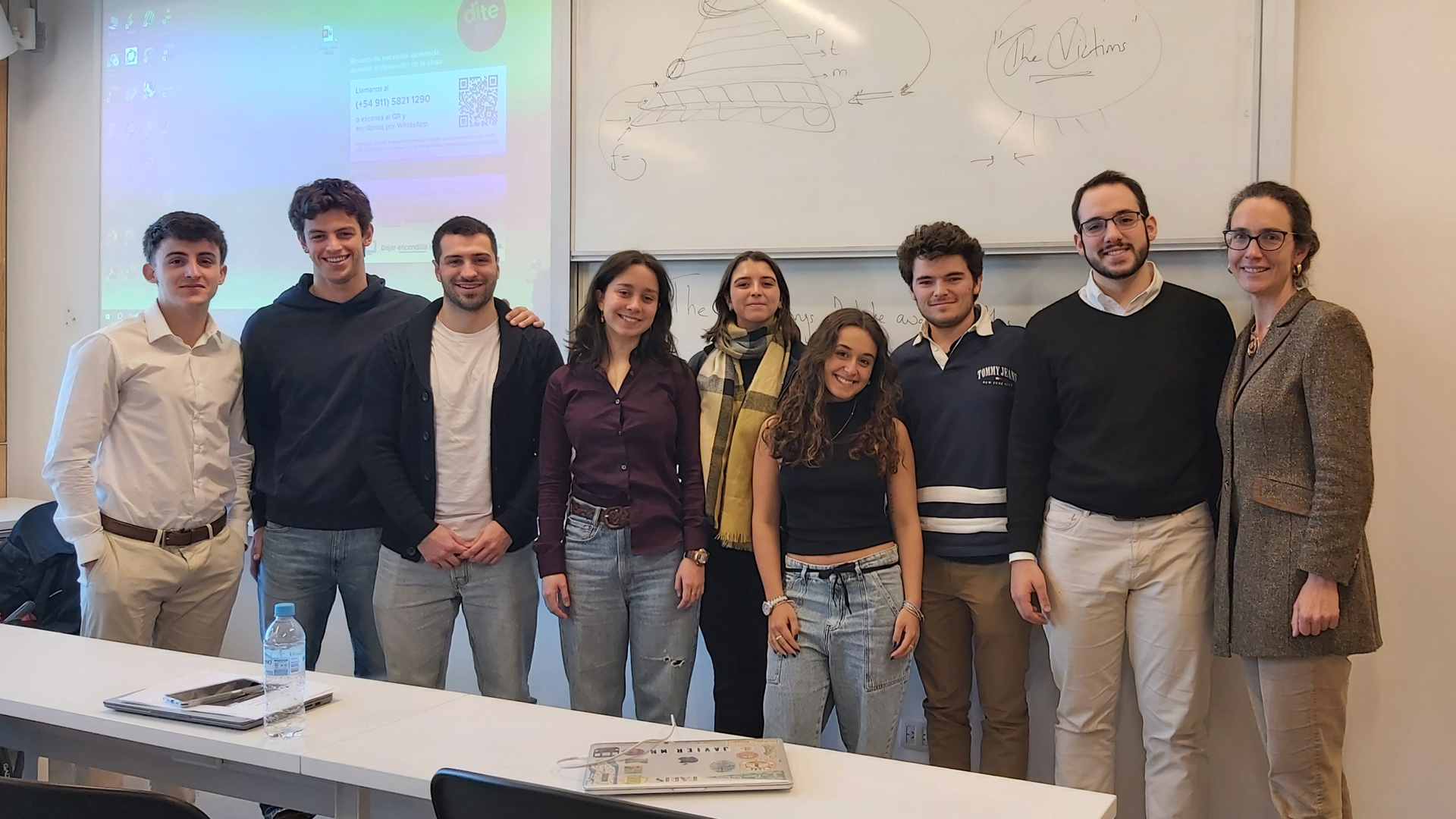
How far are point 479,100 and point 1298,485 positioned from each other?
111 inches

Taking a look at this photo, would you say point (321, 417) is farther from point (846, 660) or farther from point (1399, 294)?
point (1399, 294)

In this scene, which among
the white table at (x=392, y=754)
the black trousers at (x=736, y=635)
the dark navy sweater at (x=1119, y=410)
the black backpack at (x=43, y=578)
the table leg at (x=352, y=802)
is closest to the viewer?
the white table at (x=392, y=754)

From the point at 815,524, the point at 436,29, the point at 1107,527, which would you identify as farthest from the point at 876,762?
the point at 436,29

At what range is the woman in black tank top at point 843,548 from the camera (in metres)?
2.28

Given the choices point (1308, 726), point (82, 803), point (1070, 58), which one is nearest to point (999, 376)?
point (1070, 58)

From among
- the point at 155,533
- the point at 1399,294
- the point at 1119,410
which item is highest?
the point at 1399,294

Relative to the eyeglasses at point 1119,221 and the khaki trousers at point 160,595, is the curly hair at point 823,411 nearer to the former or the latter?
the eyeglasses at point 1119,221

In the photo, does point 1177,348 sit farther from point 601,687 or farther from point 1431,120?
point 601,687

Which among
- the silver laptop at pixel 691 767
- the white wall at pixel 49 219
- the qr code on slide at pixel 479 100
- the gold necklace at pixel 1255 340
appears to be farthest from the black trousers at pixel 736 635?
the white wall at pixel 49 219

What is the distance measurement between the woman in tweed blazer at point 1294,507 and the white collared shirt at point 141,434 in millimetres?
2538

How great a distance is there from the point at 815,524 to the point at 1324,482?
3.47 ft

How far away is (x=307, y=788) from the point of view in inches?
63.6

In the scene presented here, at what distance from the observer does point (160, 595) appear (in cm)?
262

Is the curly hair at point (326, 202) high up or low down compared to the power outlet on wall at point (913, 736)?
up
